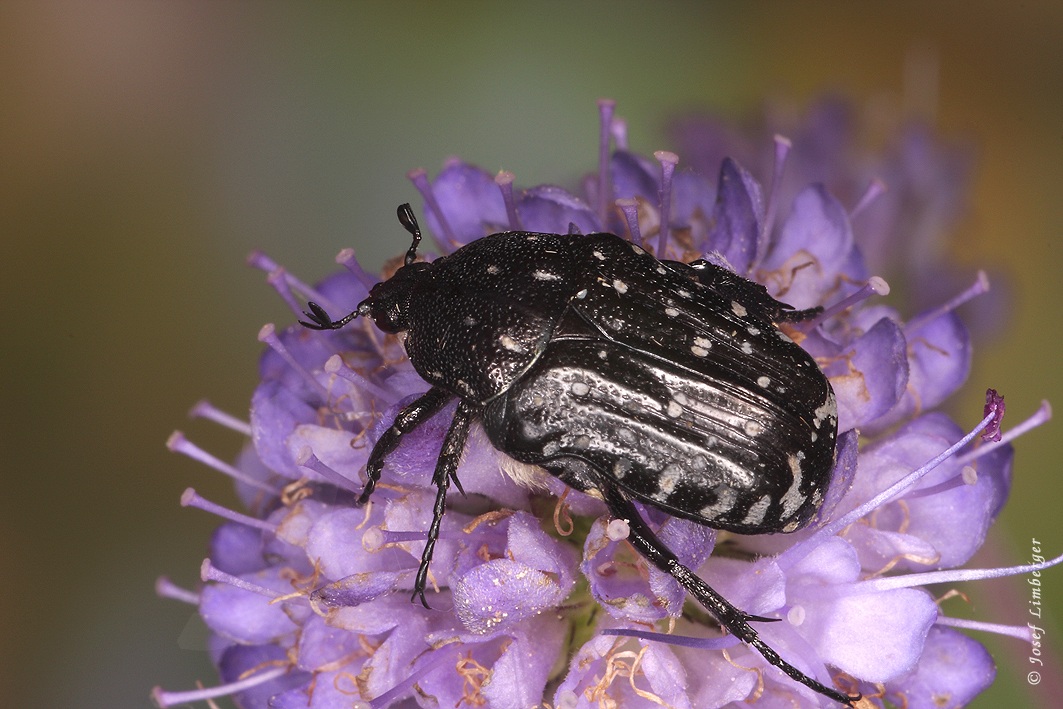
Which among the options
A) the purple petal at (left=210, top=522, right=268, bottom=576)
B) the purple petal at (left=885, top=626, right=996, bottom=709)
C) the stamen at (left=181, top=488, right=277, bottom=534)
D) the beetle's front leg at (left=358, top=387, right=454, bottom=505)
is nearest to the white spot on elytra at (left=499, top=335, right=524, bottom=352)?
the beetle's front leg at (left=358, top=387, right=454, bottom=505)

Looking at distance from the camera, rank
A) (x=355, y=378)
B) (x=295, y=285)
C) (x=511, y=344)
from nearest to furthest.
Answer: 1. (x=511, y=344)
2. (x=355, y=378)
3. (x=295, y=285)

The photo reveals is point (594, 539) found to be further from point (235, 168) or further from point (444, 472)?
point (235, 168)

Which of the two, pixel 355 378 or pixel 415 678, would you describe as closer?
pixel 415 678

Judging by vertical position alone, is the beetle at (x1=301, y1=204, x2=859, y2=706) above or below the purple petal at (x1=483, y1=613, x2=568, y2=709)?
above

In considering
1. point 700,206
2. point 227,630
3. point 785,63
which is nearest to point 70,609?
point 227,630

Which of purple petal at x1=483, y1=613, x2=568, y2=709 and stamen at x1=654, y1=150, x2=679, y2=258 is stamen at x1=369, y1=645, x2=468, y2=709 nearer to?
purple petal at x1=483, y1=613, x2=568, y2=709

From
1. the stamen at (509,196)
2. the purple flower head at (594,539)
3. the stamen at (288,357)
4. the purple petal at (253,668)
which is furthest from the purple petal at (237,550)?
the stamen at (509,196)

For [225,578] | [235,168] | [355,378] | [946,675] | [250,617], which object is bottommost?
[946,675]

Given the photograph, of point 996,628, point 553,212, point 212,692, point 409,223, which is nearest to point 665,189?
point 553,212
